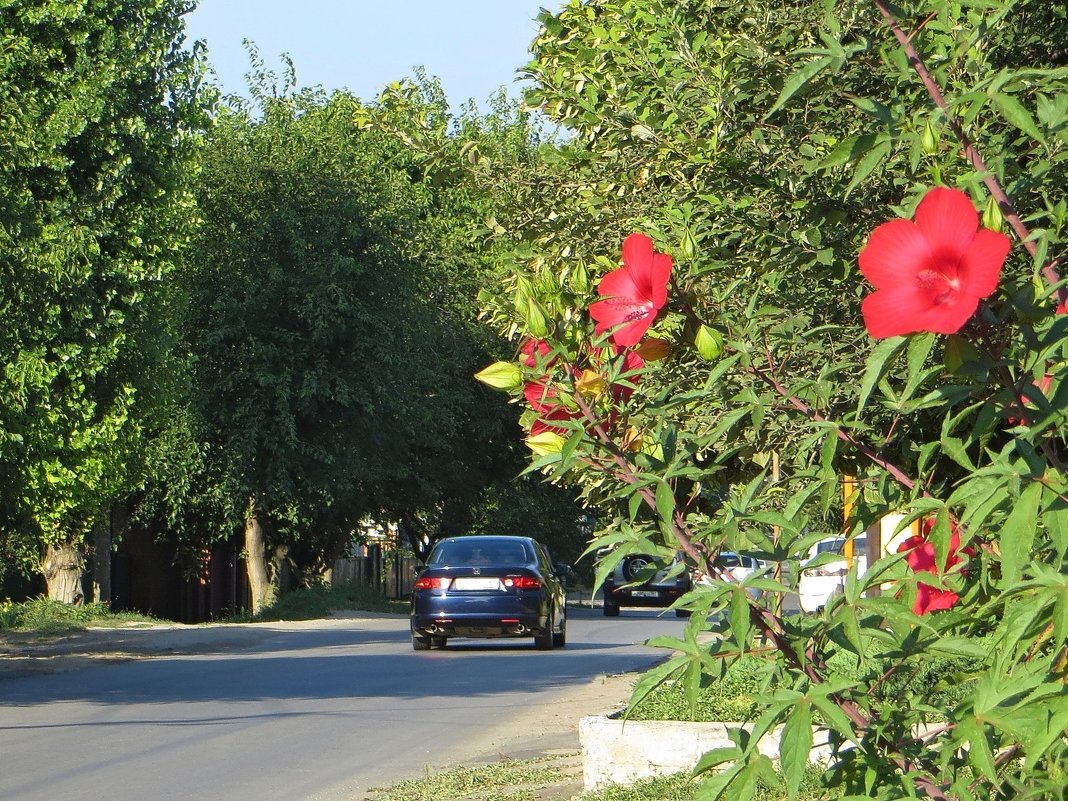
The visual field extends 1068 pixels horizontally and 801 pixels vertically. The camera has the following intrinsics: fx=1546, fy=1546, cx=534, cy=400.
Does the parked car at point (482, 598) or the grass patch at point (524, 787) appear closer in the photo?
the grass patch at point (524, 787)

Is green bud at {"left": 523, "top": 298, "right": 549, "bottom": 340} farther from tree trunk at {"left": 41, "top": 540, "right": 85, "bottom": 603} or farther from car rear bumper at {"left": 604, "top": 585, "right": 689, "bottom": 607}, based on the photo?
car rear bumper at {"left": 604, "top": 585, "right": 689, "bottom": 607}

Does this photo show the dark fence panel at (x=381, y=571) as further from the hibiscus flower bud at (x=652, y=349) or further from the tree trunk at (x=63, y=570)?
the hibiscus flower bud at (x=652, y=349)

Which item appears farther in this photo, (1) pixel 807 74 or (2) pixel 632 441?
(2) pixel 632 441

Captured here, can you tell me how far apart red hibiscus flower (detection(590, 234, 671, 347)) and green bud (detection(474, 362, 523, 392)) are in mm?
238

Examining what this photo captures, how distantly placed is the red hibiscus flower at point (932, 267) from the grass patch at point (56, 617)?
22.6 m

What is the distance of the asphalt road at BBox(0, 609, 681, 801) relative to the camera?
9453 mm

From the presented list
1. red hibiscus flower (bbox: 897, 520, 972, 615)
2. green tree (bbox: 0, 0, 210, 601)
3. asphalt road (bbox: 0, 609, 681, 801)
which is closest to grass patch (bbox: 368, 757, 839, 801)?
asphalt road (bbox: 0, 609, 681, 801)

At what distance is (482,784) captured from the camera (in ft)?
29.2

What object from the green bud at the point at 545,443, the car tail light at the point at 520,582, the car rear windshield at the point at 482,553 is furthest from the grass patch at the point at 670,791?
the car rear windshield at the point at 482,553

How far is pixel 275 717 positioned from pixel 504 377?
10071 millimetres

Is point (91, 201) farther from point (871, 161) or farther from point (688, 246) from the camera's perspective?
point (871, 161)

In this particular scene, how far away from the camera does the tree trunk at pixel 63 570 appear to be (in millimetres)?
28781

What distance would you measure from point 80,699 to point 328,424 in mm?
21446

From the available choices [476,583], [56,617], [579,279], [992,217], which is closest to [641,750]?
[579,279]
